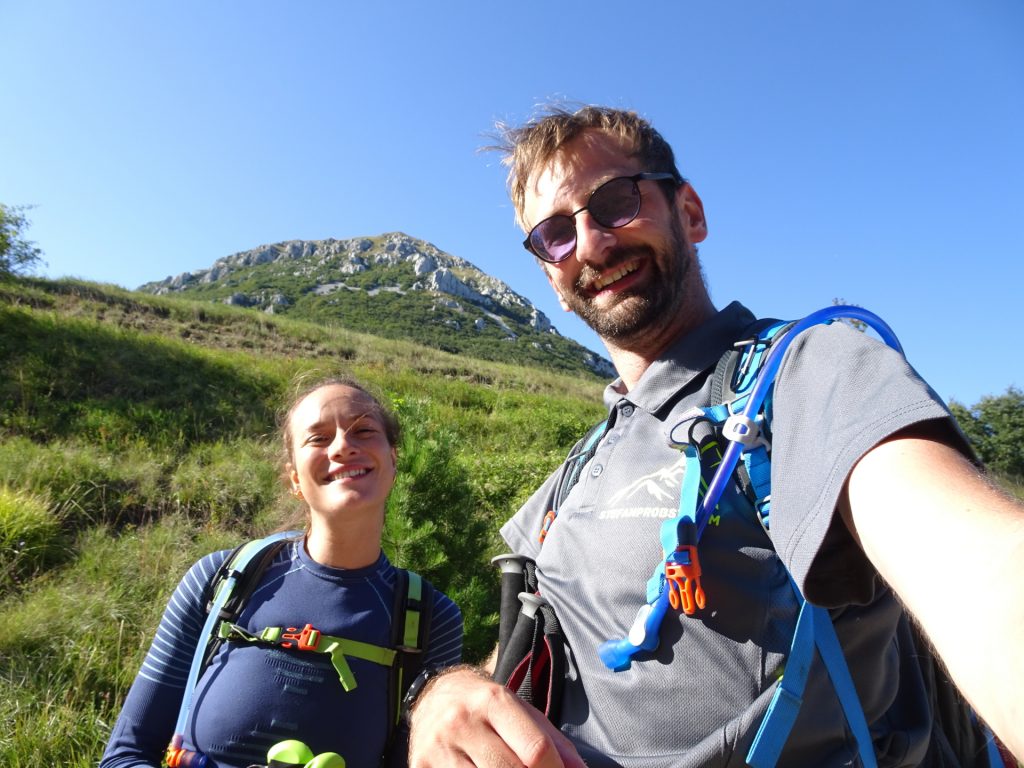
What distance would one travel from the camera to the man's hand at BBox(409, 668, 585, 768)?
79 centimetres

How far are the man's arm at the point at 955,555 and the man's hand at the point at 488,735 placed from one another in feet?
1.71

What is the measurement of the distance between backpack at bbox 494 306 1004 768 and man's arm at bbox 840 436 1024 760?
0.83 ft

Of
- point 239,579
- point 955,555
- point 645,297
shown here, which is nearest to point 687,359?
point 645,297

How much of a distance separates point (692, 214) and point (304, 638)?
82.2 inches

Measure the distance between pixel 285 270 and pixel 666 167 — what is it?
90.8 m

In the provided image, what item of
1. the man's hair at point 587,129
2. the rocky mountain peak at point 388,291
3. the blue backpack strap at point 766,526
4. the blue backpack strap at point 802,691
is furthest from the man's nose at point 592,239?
the rocky mountain peak at point 388,291

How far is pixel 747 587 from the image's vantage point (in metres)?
1.05

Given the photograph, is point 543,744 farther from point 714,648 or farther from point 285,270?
point 285,270

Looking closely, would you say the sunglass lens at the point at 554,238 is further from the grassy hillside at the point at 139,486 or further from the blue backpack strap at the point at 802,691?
the grassy hillside at the point at 139,486

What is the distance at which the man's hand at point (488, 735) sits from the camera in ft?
2.59

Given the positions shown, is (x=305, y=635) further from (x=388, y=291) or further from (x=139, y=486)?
(x=388, y=291)

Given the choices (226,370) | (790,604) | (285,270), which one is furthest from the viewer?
(285,270)

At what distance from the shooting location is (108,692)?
A: 334 centimetres

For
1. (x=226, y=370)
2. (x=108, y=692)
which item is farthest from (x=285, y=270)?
(x=108, y=692)
